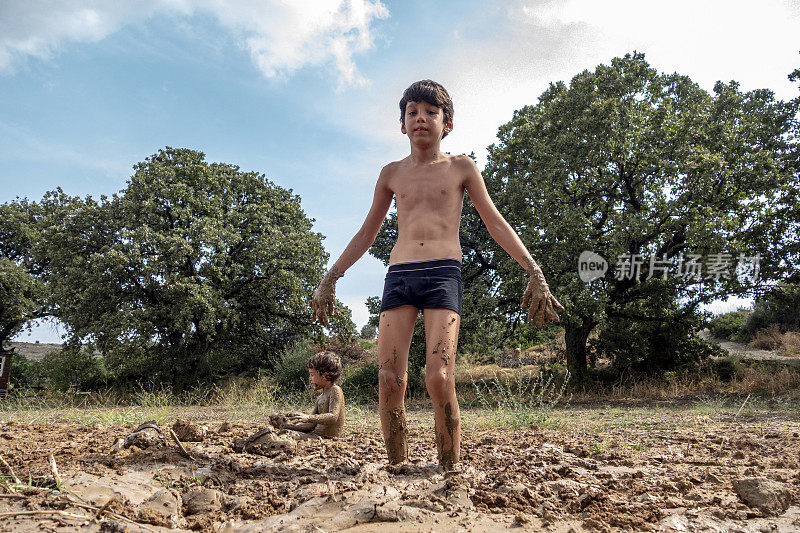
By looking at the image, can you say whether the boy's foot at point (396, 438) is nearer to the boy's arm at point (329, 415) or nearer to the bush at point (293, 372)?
the boy's arm at point (329, 415)

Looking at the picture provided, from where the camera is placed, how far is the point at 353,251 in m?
3.48

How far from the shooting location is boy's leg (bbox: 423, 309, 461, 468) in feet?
9.23

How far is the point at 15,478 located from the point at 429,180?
9.38 feet

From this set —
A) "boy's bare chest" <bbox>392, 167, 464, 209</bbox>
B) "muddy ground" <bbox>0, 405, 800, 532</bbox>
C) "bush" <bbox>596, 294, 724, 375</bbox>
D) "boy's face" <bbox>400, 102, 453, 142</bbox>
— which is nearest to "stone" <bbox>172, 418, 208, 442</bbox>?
"muddy ground" <bbox>0, 405, 800, 532</bbox>

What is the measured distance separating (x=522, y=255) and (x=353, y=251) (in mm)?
1208

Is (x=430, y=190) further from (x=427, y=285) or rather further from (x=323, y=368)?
(x=323, y=368)

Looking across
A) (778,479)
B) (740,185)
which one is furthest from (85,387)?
(740,185)

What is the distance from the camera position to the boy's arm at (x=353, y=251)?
11.0ft

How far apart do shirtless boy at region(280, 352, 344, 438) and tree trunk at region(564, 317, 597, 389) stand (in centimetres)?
1085

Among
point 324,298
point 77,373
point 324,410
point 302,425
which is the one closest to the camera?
point 324,298

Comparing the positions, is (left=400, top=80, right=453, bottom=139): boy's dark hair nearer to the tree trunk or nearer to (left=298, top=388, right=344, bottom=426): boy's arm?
(left=298, top=388, right=344, bottom=426): boy's arm

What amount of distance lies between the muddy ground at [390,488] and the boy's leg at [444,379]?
152 mm

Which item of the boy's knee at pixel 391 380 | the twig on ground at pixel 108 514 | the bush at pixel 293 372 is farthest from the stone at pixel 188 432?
the bush at pixel 293 372

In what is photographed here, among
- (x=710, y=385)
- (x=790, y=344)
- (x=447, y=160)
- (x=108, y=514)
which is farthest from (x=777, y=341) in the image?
(x=108, y=514)
